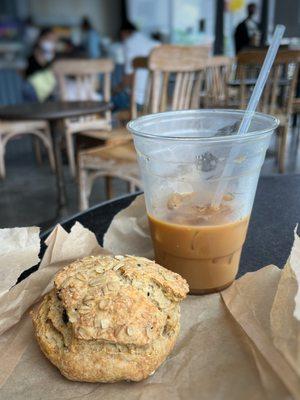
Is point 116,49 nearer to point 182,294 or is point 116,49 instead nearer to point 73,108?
point 73,108

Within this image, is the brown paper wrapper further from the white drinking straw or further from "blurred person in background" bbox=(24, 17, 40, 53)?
"blurred person in background" bbox=(24, 17, 40, 53)

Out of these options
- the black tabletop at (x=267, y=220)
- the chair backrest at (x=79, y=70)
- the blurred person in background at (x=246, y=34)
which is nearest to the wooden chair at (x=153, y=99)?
the chair backrest at (x=79, y=70)

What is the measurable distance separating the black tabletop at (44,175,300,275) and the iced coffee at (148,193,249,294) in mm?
91

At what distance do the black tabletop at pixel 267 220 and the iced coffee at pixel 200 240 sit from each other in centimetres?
9

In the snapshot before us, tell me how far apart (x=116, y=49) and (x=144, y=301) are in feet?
29.4

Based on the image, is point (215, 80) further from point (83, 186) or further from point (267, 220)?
point (267, 220)

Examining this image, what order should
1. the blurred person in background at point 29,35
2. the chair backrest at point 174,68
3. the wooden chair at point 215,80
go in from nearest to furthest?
1. the chair backrest at point 174,68
2. the wooden chair at point 215,80
3. the blurred person in background at point 29,35

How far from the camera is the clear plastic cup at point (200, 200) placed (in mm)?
672

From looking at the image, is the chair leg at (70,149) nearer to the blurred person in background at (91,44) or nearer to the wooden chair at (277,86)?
the wooden chair at (277,86)

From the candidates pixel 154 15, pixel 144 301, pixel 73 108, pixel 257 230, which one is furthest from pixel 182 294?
pixel 154 15

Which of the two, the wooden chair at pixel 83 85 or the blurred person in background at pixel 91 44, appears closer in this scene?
the wooden chair at pixel 83 85

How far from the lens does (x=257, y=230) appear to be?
0.94 metres

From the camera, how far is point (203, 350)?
58cm

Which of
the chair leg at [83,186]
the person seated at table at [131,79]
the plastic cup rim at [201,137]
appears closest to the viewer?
the plastic cup rim at [201,137]
